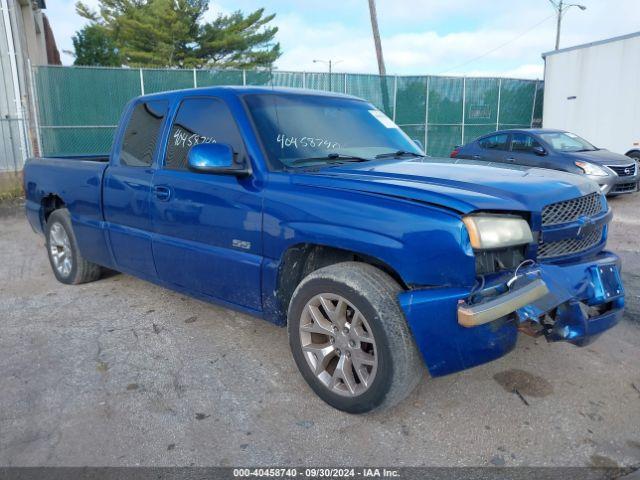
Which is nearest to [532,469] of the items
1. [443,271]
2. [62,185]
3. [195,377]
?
[443,271]

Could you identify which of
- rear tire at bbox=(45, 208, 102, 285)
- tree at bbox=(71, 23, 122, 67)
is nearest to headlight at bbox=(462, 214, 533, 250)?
rear tire at bbox=(45, 208, 102, 285)

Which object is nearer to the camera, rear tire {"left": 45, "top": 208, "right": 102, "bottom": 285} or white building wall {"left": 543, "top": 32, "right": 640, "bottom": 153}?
rear tire {"left": 45, "top": 208, "right": 102, "bottom": 285}

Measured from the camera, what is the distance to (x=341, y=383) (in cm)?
311

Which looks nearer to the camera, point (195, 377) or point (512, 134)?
point (195, 377)

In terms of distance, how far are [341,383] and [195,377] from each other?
3.39 feet

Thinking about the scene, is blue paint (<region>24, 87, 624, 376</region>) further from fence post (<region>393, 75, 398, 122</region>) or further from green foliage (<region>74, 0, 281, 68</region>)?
green foliage (<region>74, 0, 281, 68</region>)

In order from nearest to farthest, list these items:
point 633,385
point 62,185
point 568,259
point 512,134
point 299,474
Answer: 1. point 299,474
2. point 568,259
3. point 633,385
4. point 62,185
5. point 512,134

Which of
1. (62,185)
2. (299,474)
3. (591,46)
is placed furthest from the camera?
(591,46)

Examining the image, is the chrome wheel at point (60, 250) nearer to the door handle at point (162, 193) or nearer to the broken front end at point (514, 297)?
the door handle at point (162, 193)

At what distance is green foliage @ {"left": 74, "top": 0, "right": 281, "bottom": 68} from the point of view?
31.2 meters

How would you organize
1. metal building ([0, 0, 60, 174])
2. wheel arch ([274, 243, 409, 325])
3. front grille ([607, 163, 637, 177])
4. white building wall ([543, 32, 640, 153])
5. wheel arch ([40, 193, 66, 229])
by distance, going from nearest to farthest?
1. wheel arch ([274, 243, 409, 325])
2. wheel arch ([40, 193, 66, 229])
3. front grille ([607, 163, 637, 177])
4. metal building ([0, 0, 60, 174])
5. white building wall ([543, 32, 640, 153])

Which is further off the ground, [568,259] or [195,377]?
[568,259]

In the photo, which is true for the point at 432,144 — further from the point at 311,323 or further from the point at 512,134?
the point at 311,323

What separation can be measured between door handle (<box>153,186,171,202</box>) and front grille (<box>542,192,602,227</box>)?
2.50m
